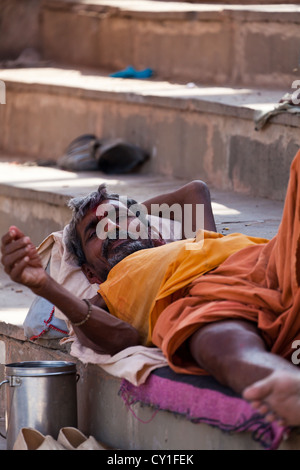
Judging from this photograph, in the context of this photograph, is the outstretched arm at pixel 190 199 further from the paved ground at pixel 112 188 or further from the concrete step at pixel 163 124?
the concrete step at pixel 163 124

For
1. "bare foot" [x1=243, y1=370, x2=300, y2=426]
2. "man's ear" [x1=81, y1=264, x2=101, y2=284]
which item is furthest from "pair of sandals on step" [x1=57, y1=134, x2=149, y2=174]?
"bare foot" [x1=243, y1=370, x2=300, y2=426]

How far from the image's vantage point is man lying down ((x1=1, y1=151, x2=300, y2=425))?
3.06 metres

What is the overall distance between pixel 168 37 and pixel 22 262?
475cm

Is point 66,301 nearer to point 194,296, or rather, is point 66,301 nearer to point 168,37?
point 194,296

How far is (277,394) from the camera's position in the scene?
9.20 ft

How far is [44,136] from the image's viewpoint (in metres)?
7.90

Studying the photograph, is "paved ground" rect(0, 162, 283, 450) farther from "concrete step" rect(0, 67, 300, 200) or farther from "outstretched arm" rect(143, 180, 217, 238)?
"outstretched arm" rect(143, 180, 217, 238)

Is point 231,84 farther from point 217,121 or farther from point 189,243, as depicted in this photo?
point 189,243

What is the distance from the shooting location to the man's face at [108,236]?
157 inches

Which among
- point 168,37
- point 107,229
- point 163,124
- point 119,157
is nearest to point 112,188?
point 119,157

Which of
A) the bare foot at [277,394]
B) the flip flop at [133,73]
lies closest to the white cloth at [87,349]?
the bare foot at [277,394]

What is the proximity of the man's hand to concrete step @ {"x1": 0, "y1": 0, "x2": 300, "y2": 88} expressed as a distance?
385 centimetres
